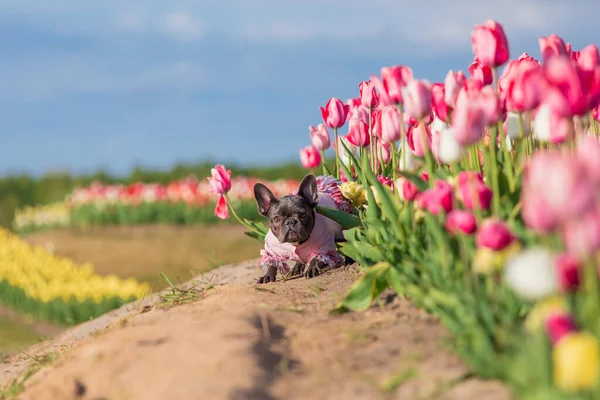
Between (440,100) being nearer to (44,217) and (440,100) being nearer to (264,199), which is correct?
(264,199)

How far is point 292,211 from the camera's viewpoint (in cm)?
518

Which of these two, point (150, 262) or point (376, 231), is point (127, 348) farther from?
point (150, 262)

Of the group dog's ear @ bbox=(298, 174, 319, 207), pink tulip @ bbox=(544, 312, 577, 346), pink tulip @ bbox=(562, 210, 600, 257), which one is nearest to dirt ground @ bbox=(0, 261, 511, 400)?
pink tulip @ bbox=(544, 312, 577, 346)

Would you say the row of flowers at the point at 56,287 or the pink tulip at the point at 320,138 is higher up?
the pink tulip at the point at 320,138

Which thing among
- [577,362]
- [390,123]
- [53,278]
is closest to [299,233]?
[390,123]

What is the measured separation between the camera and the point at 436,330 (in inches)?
133

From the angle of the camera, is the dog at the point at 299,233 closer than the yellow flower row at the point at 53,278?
Yes

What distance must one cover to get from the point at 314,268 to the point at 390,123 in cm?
140

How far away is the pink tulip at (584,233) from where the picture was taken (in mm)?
2219

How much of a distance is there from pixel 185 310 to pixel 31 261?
8.57m

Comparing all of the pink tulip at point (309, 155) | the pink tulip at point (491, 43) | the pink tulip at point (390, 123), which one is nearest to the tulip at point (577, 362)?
the pink tulip at point (491, 43)

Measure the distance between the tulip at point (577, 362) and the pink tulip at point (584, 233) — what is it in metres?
0.28

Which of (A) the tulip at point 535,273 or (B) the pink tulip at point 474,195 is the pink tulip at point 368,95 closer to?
(B) the pink tulip at point 474,195

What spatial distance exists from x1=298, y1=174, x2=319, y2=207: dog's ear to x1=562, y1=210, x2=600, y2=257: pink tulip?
3.05m
